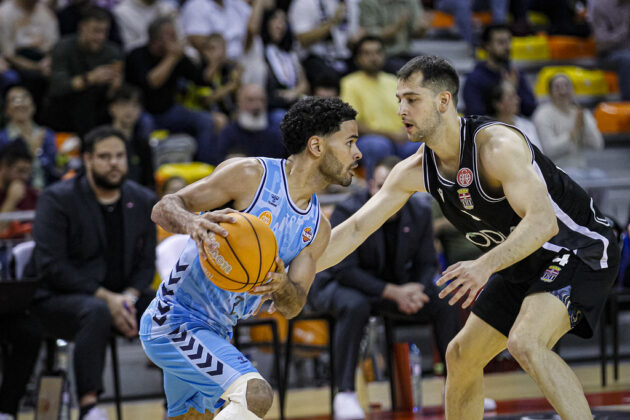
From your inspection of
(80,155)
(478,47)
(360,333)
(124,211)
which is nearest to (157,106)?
(80,155)

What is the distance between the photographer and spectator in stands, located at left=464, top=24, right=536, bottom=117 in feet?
31.3

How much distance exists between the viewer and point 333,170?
4125 mm

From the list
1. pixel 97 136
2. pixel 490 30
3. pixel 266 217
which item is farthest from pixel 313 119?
pixel 490 30

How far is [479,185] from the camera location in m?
4.20

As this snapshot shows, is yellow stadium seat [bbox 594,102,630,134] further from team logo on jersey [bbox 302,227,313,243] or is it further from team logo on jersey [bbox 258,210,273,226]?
team logo on jersey [bbox 258,210,273,226]

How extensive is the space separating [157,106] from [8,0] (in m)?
1.85

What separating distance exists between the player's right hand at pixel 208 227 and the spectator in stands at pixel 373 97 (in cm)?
536

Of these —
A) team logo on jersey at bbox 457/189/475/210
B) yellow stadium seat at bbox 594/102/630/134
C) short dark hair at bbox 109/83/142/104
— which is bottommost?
team logo on jersey at bbox 457/189/475/210

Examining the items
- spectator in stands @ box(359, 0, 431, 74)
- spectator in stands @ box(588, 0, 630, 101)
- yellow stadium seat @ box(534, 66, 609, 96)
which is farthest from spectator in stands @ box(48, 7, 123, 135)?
spectator in stands @ box(588, 0, 630, 101)

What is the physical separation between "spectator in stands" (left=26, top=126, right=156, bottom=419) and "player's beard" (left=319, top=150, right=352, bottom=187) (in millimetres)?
2396

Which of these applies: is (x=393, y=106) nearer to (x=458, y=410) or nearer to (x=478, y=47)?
(x=478, y=47)

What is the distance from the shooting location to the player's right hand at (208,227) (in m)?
3.58

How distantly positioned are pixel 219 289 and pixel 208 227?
0.49 metres

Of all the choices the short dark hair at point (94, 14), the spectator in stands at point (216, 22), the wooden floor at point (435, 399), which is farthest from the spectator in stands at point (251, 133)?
the wooden floor at point (435, 399)
